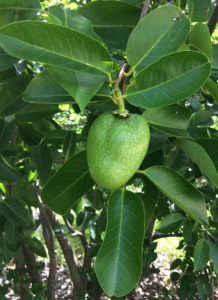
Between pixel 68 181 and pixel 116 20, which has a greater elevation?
pixel 116 20

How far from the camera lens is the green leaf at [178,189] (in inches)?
31.3

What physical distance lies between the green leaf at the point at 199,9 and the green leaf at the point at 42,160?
22.3 inches

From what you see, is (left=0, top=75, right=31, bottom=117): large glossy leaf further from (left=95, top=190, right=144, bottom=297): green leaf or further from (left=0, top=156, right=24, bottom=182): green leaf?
(left=95, top=190, right=144, bottom=297): green leaf

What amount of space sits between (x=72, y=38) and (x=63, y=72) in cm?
10

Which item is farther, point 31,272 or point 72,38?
point 31,272

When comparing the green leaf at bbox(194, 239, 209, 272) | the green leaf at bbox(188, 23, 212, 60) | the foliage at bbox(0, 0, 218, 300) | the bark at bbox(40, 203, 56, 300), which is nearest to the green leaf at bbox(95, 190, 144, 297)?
the foliage at bbox(0, 0, 218, 300)

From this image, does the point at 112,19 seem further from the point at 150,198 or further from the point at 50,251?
the point at 50,251

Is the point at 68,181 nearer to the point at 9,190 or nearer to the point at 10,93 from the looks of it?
the point at 10,93

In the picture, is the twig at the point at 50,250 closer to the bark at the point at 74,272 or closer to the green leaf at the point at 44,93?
the bark at the point at 74,272

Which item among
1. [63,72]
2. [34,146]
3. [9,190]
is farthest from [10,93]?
[9,190]

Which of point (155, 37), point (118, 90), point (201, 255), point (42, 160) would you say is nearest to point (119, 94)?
point (118, 90)

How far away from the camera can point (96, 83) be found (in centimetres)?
67

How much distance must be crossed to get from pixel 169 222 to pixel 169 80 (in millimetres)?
915

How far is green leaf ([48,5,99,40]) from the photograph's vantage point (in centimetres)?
72
